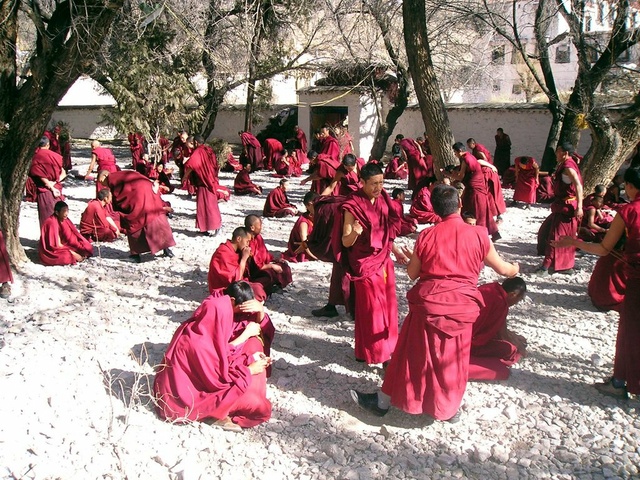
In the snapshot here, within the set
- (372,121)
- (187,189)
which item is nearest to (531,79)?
(372,121)

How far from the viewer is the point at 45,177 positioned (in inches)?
312

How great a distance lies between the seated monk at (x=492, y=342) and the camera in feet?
14.0

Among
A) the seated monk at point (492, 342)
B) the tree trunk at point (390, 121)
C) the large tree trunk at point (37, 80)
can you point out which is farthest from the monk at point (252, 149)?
the seated monk at point (492, 342)

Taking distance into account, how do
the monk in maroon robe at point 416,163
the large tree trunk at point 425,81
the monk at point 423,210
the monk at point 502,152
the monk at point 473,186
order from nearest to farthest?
the large tree trunk at point 425,81, the monk at point 473,186, the monk at point 423,210, the monk in maroon robe at point 416,163, the monk at point 502,152

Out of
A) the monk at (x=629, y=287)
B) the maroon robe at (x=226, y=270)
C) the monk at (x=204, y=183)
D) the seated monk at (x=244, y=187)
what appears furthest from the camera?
the seated monk at (x=244, y=187)

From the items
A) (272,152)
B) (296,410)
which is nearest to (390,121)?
(272,152)

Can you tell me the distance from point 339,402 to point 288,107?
60.0ft

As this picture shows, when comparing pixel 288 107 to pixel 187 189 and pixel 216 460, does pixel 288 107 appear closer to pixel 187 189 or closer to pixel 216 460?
pixel 187 189

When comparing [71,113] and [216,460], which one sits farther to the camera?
[71,113]

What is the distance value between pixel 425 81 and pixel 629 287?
12.8ft

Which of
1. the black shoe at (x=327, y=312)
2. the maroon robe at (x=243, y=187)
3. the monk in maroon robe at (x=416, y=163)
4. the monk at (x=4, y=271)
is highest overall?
the monk in maroon robe at (x=416, y=163)

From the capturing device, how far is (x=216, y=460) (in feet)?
11.3

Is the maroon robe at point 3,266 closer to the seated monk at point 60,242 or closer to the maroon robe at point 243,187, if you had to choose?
the seated monk at point 60,242

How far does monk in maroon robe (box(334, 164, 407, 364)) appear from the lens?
167 inches
